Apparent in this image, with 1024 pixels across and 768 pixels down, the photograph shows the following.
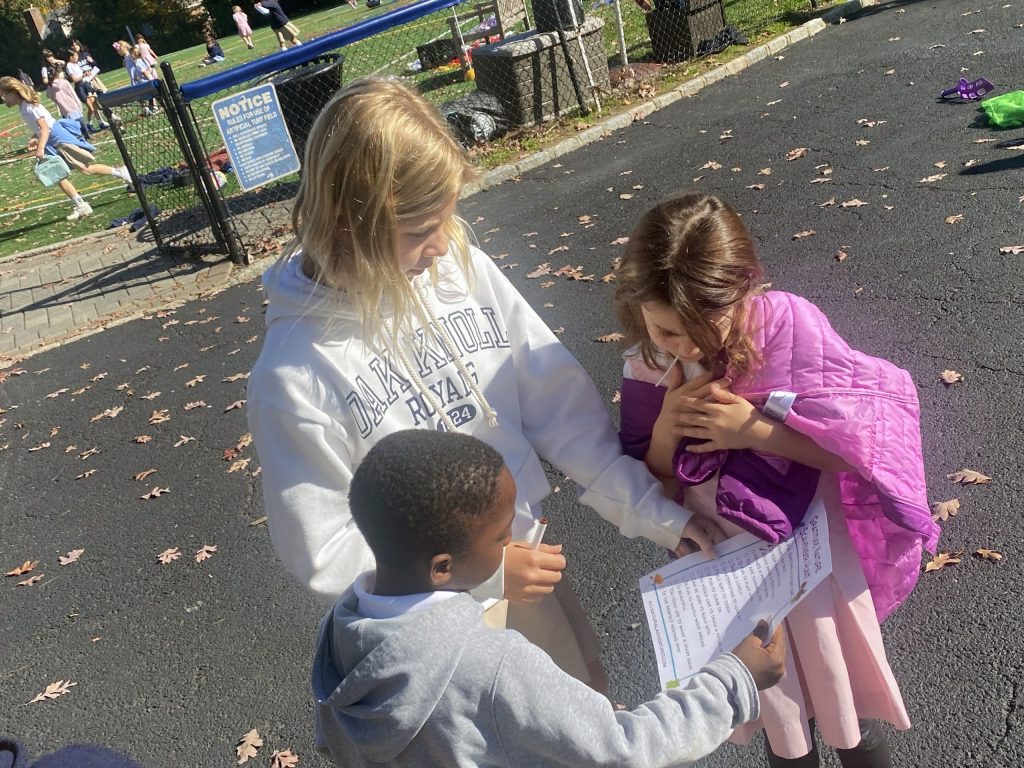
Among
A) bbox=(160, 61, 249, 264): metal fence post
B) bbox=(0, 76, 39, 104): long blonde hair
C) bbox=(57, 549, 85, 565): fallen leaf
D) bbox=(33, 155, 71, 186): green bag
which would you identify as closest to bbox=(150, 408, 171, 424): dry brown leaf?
bbox=(57, 549, 85, 565): fallen leaf

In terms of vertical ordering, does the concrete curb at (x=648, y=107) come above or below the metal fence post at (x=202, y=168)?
below


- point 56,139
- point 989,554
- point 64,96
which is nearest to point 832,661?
point 989,554

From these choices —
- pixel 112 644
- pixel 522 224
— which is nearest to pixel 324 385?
pixel 112 644

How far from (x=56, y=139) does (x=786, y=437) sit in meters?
15.1

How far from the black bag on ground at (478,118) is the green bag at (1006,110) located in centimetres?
562

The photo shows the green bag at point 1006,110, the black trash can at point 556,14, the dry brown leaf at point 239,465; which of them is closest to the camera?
the dry brown leaf at point 239,465

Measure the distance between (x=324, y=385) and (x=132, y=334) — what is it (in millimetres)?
7111

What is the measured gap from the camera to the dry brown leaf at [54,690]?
12.4 feet

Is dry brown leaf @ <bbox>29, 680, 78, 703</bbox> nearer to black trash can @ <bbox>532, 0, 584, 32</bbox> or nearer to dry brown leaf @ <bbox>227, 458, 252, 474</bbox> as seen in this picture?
dry brown leaf @ <bbox>227, 458, 252, 474</bbox>

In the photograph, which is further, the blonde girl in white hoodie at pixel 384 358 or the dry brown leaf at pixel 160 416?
the dry brown leaf at pixel 160 416

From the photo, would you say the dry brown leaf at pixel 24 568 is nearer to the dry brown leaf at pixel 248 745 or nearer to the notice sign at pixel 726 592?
the dry brown leaf at pixel 248 745

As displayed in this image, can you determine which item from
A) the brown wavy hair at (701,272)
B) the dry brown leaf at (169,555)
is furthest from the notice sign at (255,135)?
the brown wavy hair at (701,272)

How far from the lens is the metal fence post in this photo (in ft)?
26.0

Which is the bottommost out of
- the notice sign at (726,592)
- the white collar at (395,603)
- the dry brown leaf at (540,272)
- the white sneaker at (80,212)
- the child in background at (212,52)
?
the dry brown leaf at (540,272)
